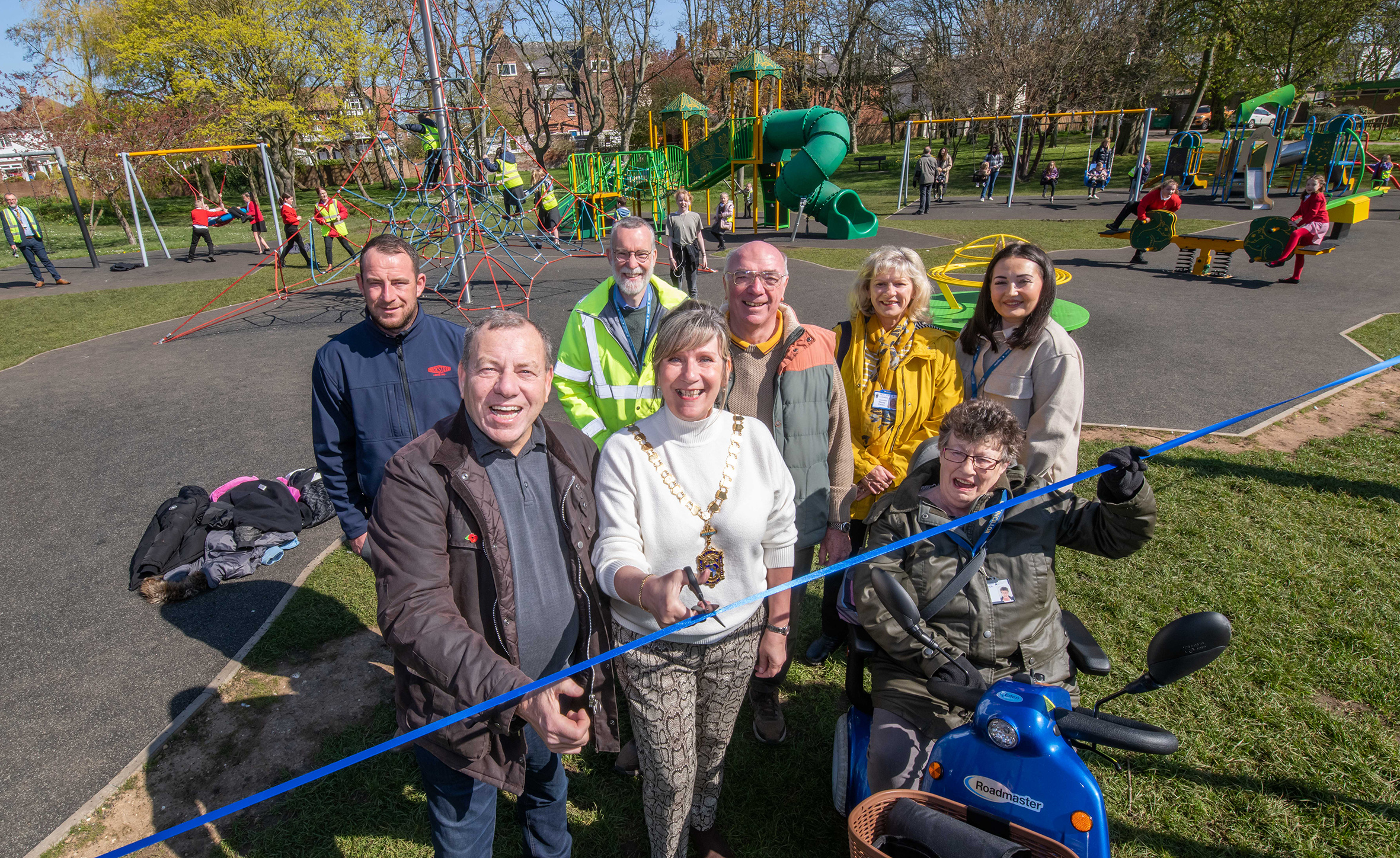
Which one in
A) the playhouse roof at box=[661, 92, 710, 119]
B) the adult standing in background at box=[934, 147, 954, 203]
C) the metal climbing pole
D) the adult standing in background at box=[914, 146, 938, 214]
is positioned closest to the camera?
the metal climbing pole

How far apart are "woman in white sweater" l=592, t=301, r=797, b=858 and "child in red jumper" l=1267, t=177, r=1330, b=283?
1370 cm

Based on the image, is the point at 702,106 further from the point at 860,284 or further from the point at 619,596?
the point at 619,596

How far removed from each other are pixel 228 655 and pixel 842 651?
338 cm

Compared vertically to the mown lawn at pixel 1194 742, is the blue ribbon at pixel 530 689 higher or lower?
higher

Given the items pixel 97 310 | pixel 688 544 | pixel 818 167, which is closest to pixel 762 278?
pixel 688 544

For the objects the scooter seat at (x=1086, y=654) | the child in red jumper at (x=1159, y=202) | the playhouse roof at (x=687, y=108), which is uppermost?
the playhouse roof at (x=687, y=108)

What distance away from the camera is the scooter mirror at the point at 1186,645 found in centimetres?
171

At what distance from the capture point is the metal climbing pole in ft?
29.1

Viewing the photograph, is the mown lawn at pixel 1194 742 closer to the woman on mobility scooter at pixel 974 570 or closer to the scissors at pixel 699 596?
the woman on mobility scooter at pixel 974 570

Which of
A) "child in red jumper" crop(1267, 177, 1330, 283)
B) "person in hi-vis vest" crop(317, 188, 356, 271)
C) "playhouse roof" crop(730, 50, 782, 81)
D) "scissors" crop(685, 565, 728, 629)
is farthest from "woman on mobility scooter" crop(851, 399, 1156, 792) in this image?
"playhouse roof" crop(730, 50, 782, 81)

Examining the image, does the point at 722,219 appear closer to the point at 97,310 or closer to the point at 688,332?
the point at 97,310

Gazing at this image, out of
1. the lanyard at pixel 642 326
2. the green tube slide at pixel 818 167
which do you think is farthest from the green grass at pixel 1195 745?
the green tube slide at pixel 818 167

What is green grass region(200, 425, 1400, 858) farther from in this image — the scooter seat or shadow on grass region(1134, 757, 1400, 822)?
the scooter seat

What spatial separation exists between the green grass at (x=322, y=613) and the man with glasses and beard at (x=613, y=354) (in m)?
2.11
